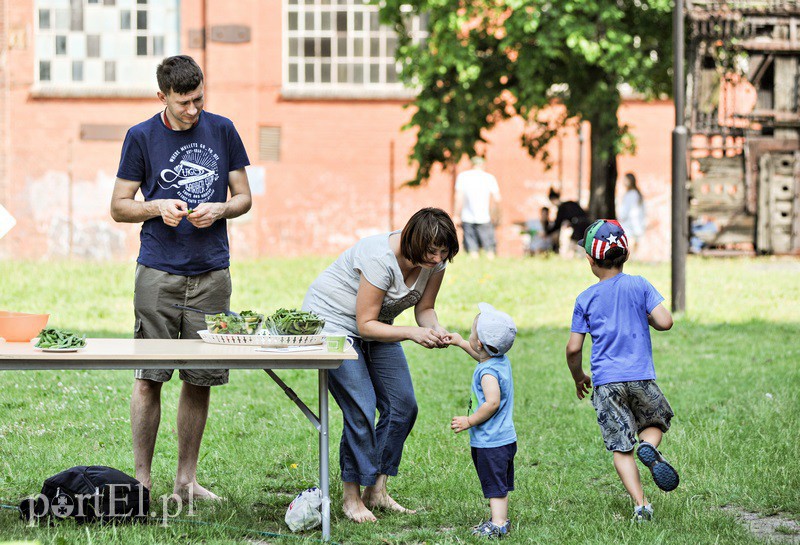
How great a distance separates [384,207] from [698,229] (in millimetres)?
6712

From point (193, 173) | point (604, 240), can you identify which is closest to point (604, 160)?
point (604, 240)

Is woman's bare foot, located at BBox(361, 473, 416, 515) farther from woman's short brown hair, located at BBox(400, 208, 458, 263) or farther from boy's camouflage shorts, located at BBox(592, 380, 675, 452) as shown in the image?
woman's short brown hair, located at BBox(400, 208, 458, 263)

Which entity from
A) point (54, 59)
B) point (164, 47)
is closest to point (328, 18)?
point (164, 47)

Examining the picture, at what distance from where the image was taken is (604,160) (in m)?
20.7

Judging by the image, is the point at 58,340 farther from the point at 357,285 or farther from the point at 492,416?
the point at 492,416

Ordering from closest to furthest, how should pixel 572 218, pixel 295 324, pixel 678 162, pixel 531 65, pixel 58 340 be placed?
pixel 58 340 < pixel 295 324 < pixel 678 162 < pixel 531 65 < pixel 572 218

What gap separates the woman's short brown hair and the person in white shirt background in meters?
13.7

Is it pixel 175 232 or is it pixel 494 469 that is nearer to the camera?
pixel 494 469

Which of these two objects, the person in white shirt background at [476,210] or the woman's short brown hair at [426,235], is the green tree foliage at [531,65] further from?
the woman's short brown hair at [426,235]

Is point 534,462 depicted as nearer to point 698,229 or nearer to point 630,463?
point 630,463

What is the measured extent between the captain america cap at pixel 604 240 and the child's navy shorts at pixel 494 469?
1058 mm

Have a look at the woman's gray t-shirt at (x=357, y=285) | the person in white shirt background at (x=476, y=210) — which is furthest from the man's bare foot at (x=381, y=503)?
the person in white shirt background at (x=476, y=210)

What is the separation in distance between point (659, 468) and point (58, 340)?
2.79 meters

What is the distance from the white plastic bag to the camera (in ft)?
18.0
